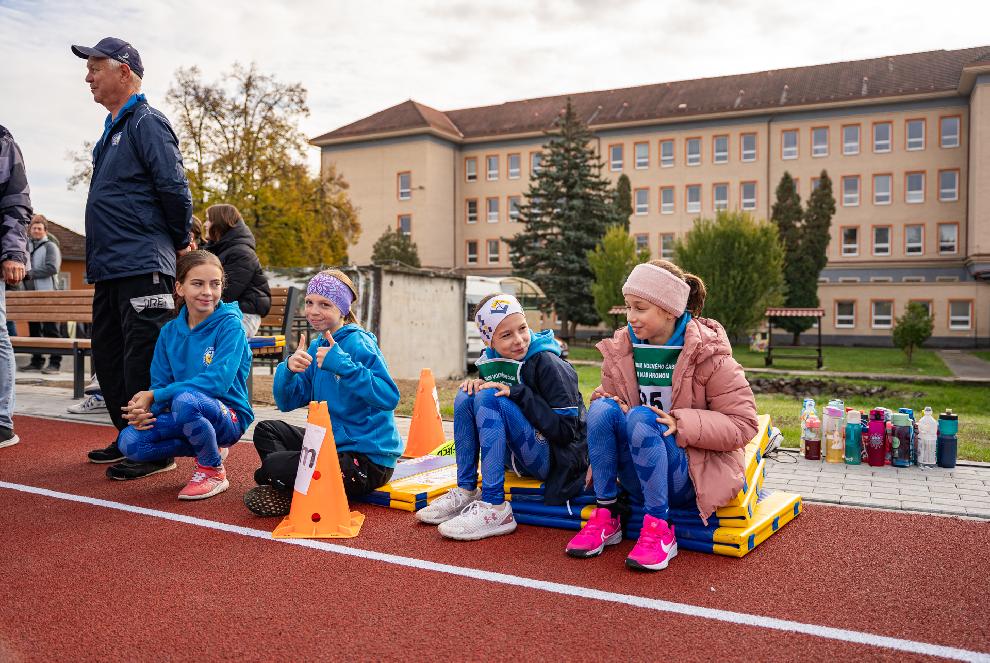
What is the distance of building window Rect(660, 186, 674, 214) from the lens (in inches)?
2371

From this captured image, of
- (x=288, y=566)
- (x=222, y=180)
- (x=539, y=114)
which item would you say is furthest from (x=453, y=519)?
(x=539, y=114)

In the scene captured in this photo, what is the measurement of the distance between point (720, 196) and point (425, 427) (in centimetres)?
5486

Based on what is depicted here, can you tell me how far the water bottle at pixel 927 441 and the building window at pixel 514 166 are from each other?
2338 inches

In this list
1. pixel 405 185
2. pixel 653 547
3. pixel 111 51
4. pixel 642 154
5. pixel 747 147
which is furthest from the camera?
pixel 405 185

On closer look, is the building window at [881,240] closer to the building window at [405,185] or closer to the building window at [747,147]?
the building window at [747,147]

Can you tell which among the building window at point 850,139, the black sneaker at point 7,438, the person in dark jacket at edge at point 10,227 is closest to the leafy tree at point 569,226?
the building window at point 850,139

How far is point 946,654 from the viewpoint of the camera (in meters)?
2.97

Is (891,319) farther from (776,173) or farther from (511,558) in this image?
(511,558)

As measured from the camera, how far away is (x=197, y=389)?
529cm

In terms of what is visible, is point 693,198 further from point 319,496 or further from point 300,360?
point 319,496

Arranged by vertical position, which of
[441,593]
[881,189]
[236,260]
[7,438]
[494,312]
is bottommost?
[441,593]

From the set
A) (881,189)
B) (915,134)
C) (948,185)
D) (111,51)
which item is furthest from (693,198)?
(111,51)

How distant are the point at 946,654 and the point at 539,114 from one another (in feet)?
213

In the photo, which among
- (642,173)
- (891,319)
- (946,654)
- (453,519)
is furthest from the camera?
(642,173)
